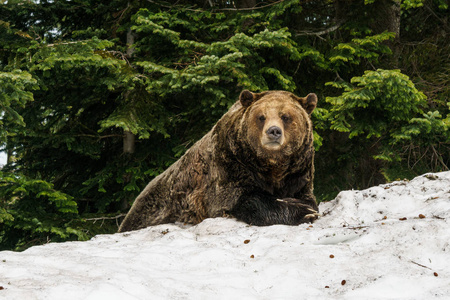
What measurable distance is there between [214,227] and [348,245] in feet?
5.08

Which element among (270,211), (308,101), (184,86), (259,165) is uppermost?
(184,86)

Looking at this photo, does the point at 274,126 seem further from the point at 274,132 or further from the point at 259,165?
the point at 259,165

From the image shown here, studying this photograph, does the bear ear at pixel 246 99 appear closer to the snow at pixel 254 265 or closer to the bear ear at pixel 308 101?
the bear ear at pixel 308 101

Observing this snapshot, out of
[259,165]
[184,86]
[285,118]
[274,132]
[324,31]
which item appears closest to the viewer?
[274,132]

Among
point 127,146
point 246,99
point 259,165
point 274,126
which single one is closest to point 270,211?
point 259,165

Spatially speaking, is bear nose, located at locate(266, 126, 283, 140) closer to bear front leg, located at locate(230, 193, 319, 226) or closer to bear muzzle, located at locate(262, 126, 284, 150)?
bear muzzle, located at locate(262, 126, 284, 150)

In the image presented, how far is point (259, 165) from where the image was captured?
196 inches

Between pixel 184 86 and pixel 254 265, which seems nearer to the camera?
pixel 254 265

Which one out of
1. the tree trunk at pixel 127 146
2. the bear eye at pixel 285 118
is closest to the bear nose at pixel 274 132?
the bear eye at pixel 285 118

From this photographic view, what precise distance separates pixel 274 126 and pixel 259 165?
0.55m

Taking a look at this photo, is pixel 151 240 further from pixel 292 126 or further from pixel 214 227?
pixel 292 126

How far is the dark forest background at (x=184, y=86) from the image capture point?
8.09 metres

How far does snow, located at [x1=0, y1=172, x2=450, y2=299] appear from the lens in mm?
2775

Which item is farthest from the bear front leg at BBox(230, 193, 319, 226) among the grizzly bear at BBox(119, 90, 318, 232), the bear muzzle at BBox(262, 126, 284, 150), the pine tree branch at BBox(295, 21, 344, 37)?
the pine tree branch at BBox(295, 21, 344, 37)
